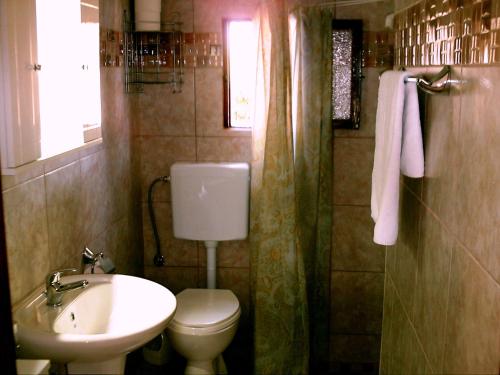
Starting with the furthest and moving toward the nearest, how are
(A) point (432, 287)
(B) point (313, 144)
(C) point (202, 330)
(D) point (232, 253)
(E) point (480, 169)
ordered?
(D) point (232, 253) → (B) point (313, 144) → (C) point (202, 330) → (A) point (432, 287) → (E) point (480, 169)

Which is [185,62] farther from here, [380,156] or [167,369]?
[167,369]

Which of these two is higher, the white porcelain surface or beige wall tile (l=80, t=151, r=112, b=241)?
beige wall tile (l=80, t=151, r=112, b=241)

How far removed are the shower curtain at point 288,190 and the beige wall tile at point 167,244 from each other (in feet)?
1.71

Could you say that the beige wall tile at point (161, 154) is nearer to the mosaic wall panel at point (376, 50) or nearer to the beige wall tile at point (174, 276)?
the beige wall tile at point (174, 276)

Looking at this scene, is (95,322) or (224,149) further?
(224,149)

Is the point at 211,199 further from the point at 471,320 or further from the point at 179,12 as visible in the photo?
the point at 471,320

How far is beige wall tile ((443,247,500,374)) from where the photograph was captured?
53.4 inches

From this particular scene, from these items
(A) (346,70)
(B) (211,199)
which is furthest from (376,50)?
(B) (211,199)

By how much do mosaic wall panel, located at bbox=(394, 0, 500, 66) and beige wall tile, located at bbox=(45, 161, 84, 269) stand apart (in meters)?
1.37

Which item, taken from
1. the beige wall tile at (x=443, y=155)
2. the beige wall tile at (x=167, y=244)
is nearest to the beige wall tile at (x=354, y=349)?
the beige wall tile at (x=167, y=244)

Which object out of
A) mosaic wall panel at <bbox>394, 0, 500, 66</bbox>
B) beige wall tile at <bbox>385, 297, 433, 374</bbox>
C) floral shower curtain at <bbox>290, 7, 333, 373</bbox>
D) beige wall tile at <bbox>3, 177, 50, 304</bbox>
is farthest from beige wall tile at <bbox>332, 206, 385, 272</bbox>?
beige wall tile at <bbox>3, 177, 50, 304</bbox>

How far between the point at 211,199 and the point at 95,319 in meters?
1.27

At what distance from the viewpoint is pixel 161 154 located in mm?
3275

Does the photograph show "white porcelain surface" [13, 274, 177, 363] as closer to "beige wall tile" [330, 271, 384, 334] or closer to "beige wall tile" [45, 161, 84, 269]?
"beige wall tile" [45, 161, 84, 269]
